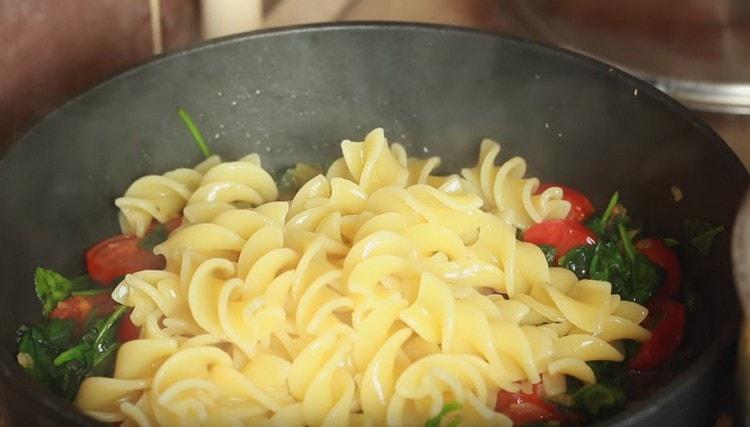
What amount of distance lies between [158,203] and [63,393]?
338 millimetres

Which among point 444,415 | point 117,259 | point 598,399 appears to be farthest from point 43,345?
point 598,399

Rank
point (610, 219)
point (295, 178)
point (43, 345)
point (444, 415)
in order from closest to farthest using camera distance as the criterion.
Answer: point (444, 415)
point (43, 345)
point (610, 219)
point (295, 178)

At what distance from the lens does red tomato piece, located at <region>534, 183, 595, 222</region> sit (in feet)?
4.83

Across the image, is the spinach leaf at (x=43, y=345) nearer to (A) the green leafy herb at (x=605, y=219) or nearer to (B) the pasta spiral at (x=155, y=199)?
(B) the pasta spiral at (x=155, y=199)

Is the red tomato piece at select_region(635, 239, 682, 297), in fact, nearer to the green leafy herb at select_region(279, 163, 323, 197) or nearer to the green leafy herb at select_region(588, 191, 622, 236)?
the green leafy herb at select_region(588, 191, 622, 236)

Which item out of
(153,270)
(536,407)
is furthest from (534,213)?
(153,270)

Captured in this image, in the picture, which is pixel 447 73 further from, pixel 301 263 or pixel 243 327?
pixel 243 327

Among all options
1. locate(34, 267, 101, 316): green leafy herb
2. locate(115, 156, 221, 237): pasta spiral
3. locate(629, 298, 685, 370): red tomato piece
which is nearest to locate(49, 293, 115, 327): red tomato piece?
locate(34, 267, 101, 316): green leafy herb

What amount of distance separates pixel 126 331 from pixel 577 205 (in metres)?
0.67

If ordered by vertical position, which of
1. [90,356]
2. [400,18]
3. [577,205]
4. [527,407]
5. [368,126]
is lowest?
[527,407]

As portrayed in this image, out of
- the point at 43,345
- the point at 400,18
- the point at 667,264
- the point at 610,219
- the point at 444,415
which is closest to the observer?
the point at 444,415

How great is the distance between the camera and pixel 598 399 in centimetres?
120

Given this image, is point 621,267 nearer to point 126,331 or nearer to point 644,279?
point 644,279

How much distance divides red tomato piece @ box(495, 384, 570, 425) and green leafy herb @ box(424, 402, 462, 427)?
0.26 feet
